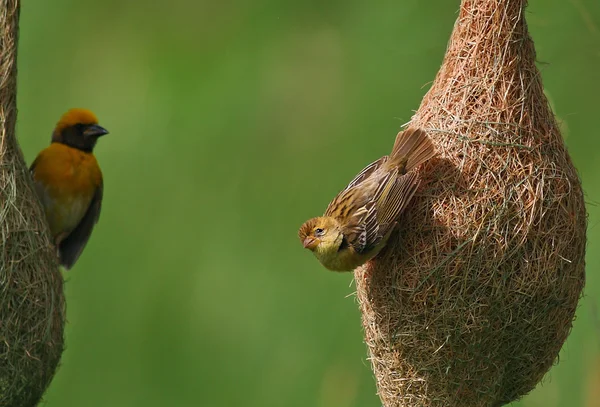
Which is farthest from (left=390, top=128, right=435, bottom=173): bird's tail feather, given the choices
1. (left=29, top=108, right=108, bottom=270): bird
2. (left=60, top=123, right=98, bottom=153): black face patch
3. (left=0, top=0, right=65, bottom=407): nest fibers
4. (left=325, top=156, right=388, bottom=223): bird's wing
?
(left=60, top=123, right=98, bottom=153): black face patch

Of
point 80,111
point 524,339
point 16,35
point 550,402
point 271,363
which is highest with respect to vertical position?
point 16,35

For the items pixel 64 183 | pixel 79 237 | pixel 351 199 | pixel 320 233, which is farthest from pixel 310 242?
pixel 79 237

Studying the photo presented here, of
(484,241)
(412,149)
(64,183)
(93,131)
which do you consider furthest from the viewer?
(93,131)

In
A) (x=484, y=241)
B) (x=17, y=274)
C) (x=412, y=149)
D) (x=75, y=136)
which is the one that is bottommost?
(x=17, y=274)

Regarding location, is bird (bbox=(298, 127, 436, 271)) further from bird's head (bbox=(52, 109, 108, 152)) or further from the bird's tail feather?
bird's head (bbox=(52, 109, 108, 152))

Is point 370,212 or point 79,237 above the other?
point 370,212

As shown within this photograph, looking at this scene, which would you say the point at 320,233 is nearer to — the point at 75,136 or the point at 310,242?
the point at 310,242

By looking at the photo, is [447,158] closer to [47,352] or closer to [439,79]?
[439,79]

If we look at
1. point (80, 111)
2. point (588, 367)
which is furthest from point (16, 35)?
point (588, 367)
